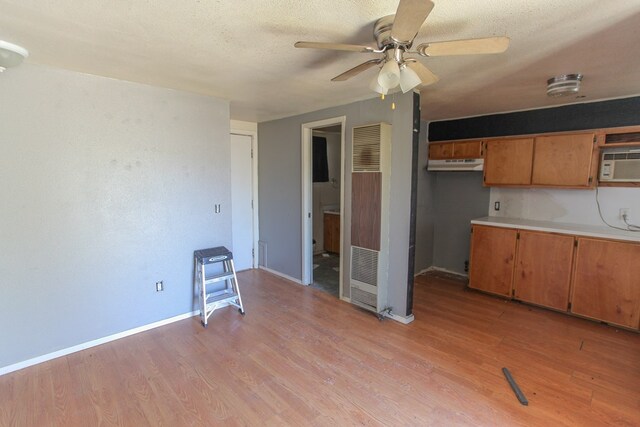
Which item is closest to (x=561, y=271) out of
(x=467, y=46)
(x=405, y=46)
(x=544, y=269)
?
(x=544, y=269)

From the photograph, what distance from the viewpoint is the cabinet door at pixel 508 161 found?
142 inches

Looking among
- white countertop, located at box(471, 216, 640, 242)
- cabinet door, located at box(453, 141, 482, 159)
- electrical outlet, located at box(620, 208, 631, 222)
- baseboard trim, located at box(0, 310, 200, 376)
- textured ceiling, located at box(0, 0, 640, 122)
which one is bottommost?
baseboard trim, located at box(0, 310, 200, 376)

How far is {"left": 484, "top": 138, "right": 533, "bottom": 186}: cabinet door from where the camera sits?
361cm

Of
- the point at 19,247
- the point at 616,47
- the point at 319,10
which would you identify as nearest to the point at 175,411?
the point at 19,247

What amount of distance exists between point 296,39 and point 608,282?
3668 mm

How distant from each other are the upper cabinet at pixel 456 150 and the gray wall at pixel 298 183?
60.0 inches

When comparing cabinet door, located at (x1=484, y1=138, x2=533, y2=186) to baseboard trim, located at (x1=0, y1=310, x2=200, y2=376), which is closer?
baseboard trim, located at (x1=0, y1=310, x2=200, y2=376)

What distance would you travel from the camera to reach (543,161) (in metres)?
3.50

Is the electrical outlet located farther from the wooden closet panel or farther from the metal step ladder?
the metal step ladder

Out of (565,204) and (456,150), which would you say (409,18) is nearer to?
(456,150)

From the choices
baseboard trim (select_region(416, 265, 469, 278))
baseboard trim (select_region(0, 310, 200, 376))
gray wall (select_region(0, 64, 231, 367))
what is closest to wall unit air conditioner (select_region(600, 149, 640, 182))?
baseboard trim (select_region(416, 265, 469, 278))

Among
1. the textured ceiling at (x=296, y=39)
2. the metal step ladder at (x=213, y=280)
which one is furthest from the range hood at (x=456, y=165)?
the metal step ladder at (x=213, y=280)

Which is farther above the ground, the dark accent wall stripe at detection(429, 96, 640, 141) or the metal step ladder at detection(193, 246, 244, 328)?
the dark accent wall stripe at detection(429, 96, 640, 141)

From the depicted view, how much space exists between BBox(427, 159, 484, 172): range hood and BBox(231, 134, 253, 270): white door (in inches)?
107
